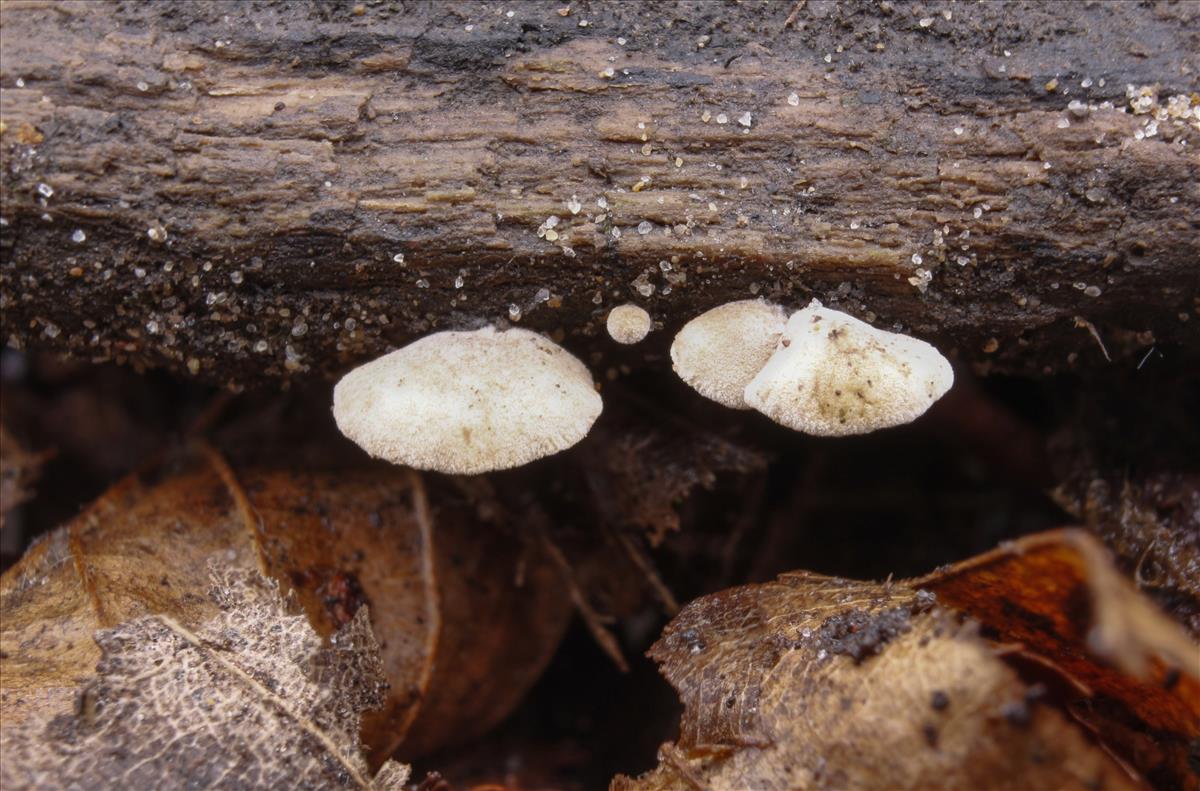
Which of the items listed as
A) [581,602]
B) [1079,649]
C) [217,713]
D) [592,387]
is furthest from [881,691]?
[217,713]

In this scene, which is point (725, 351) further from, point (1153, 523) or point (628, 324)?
point (1153, 523)

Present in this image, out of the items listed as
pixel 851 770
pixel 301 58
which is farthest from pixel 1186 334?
pixel 301 58

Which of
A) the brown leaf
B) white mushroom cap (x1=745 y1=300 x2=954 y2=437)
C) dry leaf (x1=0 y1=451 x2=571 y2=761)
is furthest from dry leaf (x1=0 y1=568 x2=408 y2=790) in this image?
the brown leaf

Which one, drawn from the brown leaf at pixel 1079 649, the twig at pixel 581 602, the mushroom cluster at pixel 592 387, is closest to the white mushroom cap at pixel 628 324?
the mushroom cluster at pixel 592 387

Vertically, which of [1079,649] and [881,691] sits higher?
[881,691]

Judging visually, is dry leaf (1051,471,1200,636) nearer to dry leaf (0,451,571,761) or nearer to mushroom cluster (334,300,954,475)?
mushroom cluster (334,300,954,475)
